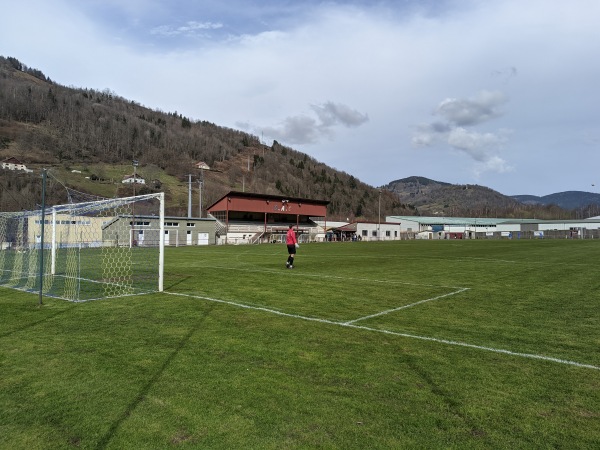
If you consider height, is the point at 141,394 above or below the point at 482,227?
below

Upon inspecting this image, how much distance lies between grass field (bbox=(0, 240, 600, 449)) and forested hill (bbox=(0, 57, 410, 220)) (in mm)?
55692

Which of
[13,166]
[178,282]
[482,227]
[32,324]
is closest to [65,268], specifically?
[178,282]

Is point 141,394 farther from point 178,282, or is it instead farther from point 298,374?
point 178,282

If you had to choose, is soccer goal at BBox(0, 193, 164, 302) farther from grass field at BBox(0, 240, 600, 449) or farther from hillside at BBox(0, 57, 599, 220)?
→ hillside at BBox(0, 57, 599, 220)

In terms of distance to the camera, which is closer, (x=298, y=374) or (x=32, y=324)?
(x=298, y=374)

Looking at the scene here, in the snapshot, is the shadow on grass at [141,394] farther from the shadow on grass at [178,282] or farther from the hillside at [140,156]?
the hillside at [140,156]

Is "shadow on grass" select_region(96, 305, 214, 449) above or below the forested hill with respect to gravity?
below

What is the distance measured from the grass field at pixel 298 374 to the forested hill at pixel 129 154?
55692mm

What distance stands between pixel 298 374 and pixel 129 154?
13890cm

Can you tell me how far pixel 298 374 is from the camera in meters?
5.14

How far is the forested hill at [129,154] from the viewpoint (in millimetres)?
92312

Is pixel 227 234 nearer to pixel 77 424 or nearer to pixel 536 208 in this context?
pixel 77 424

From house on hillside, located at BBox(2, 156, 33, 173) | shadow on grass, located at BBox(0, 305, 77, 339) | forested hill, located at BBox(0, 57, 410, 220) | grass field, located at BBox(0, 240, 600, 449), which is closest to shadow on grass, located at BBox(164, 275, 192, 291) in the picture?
grass field, located at BBox(0, 240, 600, 449)

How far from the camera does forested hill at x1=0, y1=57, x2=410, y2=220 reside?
92312 mm
